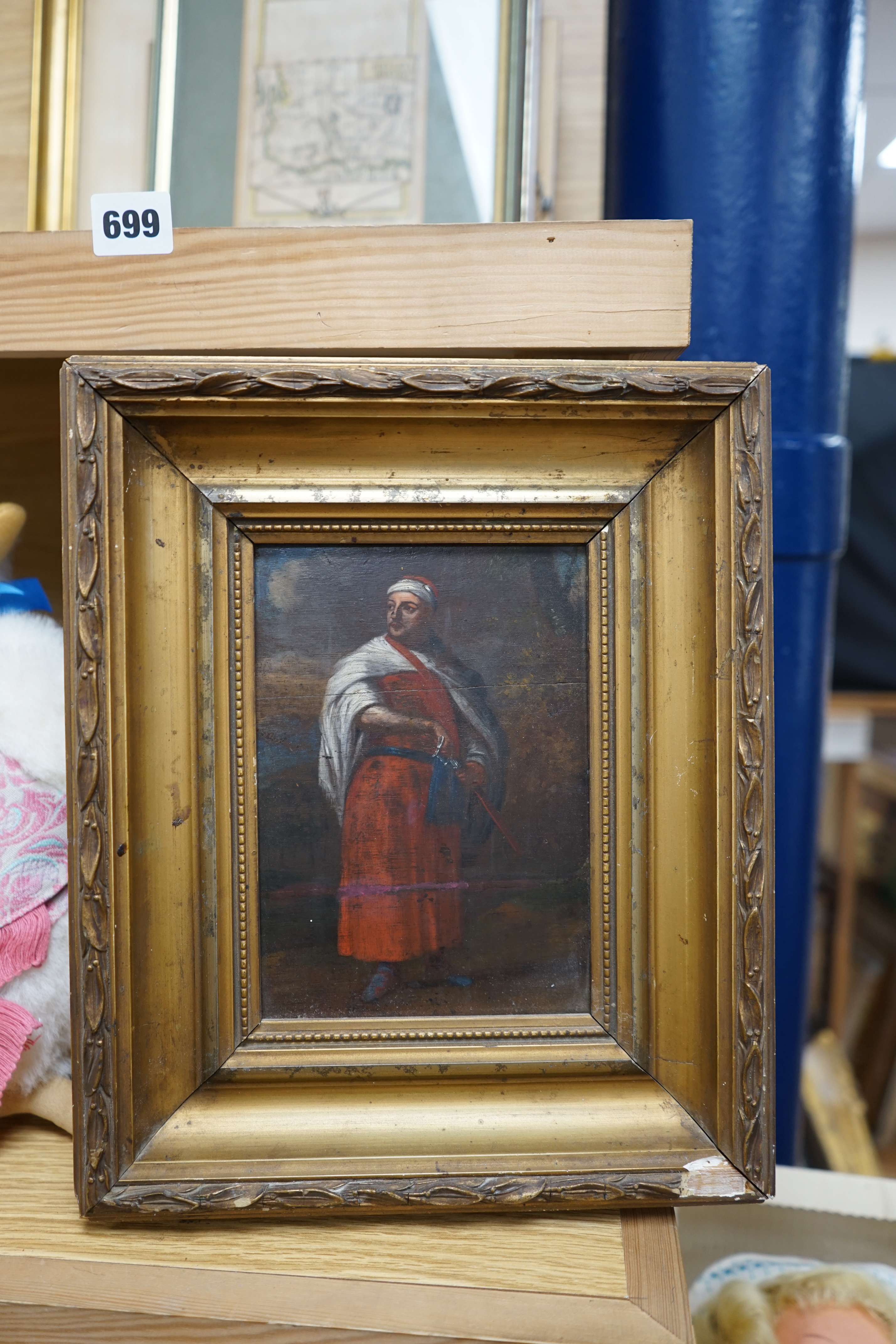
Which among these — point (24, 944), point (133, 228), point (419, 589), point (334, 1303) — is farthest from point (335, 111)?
point (334, 1303)

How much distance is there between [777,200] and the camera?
28.6 inches

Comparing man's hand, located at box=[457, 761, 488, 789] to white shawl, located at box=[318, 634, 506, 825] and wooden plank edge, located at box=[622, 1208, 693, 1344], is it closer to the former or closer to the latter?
white shawl, located at box=[318, 634, 506, 825]

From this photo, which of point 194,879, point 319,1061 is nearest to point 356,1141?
point 319,1061

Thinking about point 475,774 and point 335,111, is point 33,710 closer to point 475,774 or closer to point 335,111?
point 475,774

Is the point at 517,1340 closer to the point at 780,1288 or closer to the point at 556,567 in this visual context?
the point at 780,1288

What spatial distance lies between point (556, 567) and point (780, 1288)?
0.54 metres

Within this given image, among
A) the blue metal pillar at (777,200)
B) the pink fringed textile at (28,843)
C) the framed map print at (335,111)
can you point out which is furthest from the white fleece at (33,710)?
the blue metal pillar at (777,200)

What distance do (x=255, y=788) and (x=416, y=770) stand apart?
0.10 metres

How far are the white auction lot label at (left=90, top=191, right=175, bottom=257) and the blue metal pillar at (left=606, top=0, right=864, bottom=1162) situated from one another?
1.43ft

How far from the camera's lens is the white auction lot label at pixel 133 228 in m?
0.50

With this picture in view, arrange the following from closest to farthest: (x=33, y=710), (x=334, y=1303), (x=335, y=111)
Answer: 1. (x=334, y=1303)
2. (x=33, y=710)
3. (x=335, y=111)

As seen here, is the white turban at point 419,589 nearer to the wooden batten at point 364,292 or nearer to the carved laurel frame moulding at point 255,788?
the carved laurel frame moulding at point 255,788

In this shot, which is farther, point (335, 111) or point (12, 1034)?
point (335, 111)

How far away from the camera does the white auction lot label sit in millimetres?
504
